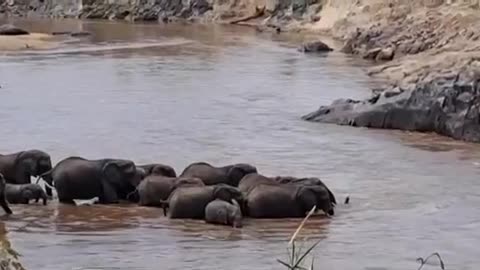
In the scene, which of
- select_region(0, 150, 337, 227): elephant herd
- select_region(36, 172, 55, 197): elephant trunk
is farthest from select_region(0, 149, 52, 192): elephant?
select_region(36, 172, 55, 197): elephant trunk

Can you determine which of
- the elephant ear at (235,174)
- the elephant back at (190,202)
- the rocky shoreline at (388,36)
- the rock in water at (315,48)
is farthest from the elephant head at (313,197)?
the rock in water at (315,48)

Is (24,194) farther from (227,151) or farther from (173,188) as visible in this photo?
(227,151)

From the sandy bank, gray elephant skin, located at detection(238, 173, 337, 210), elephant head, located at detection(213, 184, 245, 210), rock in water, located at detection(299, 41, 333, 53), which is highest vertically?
elephant head, located at detection(213, 184, 245, 210)

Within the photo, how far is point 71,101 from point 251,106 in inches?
163

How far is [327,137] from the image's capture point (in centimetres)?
2012

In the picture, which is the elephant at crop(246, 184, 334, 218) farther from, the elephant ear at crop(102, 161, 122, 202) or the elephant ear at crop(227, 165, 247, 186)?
the elephant ear at crop(102, 161, 122, 202)

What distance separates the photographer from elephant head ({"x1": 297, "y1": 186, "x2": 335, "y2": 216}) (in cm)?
1278

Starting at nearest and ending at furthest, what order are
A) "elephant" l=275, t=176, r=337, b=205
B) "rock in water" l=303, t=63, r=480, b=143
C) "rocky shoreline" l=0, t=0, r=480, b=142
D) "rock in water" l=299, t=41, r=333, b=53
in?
"elephant" l=275, t=176, r=337, b=205 < "rock in water" l=303, t=63, r=480, b=143 < "rocky shoreline" l=0, t=0, r=480, b=142 < "rock in water" l=299, t=41, r=333, b=53

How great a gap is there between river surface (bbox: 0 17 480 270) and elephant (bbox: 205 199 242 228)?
0.48 feet

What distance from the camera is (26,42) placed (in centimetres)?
4456

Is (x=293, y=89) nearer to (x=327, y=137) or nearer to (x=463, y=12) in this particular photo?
(x=327, y=137)

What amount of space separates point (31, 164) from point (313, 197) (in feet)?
12.6

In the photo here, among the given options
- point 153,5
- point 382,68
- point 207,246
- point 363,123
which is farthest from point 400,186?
point 153,5

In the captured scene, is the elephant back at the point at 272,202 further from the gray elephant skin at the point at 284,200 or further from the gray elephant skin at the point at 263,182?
the gray elephant skin at the point at 263,182
